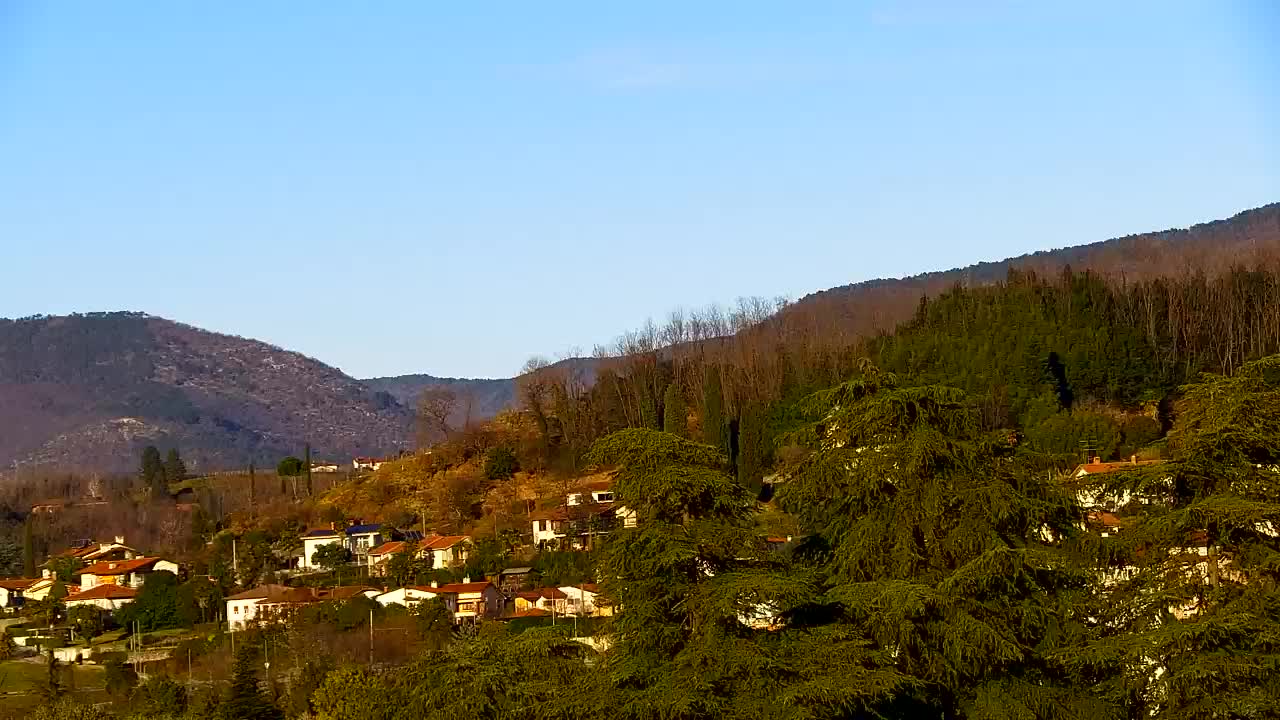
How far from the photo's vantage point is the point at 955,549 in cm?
1881

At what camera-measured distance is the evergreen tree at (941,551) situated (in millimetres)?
17828

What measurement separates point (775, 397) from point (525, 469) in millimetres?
11768

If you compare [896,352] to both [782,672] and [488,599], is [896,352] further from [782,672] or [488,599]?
[782,672]

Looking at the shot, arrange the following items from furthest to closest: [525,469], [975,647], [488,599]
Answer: [525,469] < [488,599] < [975,647]

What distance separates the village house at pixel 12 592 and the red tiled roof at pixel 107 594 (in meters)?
5.44

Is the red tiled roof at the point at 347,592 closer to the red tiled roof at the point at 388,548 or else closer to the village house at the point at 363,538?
the red tiled roof at the point at 388,548

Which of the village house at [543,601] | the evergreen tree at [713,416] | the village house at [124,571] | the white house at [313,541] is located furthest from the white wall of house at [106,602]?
the evergreen tree at [713,416]

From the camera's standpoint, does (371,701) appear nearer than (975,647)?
No

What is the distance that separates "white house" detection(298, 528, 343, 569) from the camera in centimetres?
6184

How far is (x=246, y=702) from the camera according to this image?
3334cm

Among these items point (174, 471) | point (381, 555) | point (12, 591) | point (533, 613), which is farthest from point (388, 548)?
point (174, 471)

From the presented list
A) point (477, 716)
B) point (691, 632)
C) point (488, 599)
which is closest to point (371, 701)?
point (477, 716)

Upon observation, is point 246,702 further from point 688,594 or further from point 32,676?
point 688,594

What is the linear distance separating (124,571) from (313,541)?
718 cm
